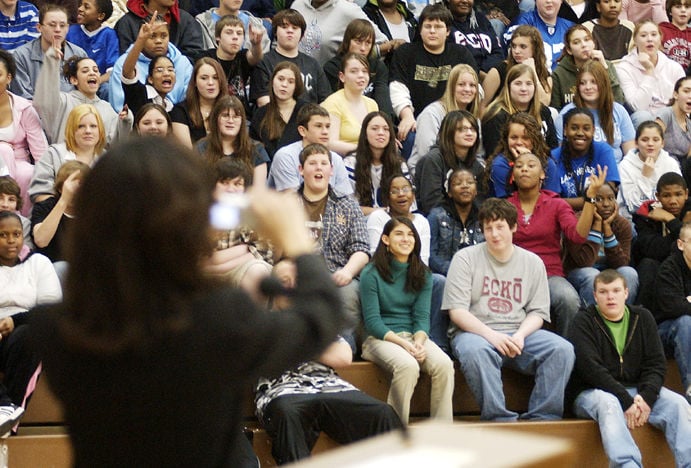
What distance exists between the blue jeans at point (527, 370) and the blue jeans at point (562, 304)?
14.8 inches

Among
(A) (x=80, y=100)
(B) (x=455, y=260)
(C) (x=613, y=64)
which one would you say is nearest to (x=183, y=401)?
(B) (x=455, y=260)

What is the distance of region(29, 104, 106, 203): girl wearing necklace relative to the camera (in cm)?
682

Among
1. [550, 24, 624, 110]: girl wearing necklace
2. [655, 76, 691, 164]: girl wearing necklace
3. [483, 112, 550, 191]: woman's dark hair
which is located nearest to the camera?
[483, 112, 550, 191]: woman's dark hair

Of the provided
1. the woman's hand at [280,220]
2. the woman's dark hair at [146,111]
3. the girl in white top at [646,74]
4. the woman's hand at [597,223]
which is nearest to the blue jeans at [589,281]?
the woman's hand at [597,223]

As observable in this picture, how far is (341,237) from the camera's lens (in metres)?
6.59

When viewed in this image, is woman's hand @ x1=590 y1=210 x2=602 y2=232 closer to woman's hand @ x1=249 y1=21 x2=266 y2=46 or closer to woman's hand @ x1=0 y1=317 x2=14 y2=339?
woman's hand @ x1=249 y1=21 x2=266 y2=46

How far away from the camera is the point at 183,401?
5.97 feet

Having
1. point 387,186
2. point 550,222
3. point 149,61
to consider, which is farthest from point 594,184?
point 149,61

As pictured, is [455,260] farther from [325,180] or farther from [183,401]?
[183,401]

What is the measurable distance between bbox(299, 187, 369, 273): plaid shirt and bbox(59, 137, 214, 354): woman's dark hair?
476 centimetres

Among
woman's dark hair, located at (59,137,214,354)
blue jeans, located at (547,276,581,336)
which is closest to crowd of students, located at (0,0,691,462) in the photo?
blue jeans, located at (547,276,581,336)

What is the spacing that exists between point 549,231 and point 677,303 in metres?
0.89

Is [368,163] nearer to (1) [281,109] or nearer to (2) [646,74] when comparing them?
(1) [281,109]

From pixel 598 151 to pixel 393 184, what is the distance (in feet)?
5.41
